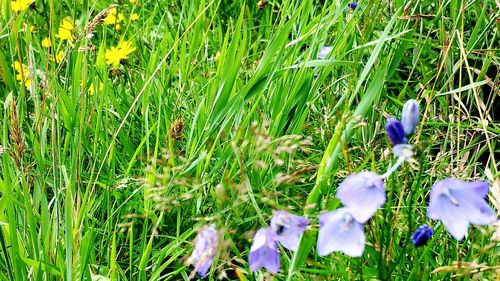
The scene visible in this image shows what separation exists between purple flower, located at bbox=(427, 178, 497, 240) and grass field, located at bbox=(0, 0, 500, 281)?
90 millimetres

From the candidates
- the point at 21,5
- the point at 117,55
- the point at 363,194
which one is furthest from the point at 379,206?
the point at 21,5

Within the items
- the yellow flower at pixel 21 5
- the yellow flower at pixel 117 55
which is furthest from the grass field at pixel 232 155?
the yellow flower at pixel 21 5

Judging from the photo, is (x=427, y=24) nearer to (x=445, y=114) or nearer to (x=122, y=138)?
(x=445, y=114)

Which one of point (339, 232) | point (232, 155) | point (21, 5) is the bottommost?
point (232, 155)

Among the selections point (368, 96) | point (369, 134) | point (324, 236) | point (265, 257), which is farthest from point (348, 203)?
point (369, 134)

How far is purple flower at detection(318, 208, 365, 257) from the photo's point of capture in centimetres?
82

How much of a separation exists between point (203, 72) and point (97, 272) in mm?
838

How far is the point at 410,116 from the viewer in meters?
0.89

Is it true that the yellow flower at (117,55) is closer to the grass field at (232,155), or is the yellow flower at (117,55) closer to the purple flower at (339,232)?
the grass field at (232,155)

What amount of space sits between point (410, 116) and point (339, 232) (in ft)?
0.57

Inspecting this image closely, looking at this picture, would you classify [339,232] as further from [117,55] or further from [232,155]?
[117,55]

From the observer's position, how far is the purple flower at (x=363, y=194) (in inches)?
31.2

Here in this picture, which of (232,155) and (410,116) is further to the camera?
Answer: (232,155)

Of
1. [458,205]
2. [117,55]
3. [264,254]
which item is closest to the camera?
[458,205]
